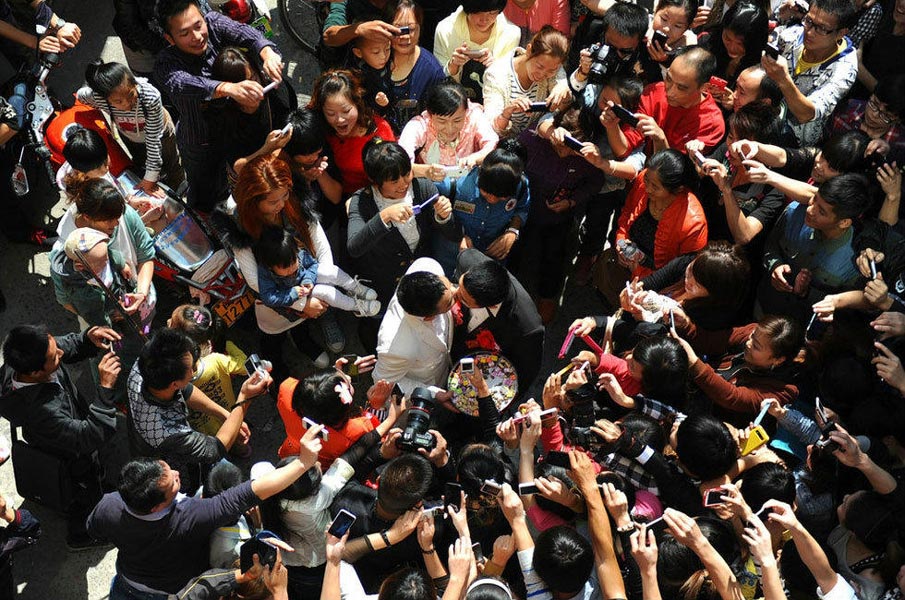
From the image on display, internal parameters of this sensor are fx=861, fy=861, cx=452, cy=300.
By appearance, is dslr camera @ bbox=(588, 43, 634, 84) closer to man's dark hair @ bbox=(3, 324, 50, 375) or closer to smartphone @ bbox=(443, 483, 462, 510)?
smartphone @ bbox=(443, 483, 462, 510)

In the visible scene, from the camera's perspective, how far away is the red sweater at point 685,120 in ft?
16.5

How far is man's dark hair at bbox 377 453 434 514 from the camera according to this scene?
3.79 m

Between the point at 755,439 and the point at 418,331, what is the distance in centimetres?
171

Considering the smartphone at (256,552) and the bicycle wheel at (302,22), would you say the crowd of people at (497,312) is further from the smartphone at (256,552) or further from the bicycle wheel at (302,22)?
the bicycle wheel at (302,22)

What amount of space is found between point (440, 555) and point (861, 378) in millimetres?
2194

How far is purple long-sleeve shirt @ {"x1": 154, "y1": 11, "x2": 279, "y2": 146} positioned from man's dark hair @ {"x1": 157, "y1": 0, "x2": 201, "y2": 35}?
0.52ft

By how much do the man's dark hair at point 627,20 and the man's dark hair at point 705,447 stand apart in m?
2.44

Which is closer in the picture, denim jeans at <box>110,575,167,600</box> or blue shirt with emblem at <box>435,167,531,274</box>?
denim jeans at <box>110,575,167,600</box>

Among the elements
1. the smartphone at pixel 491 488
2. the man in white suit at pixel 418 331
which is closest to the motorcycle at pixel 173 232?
the man in white suit at pixel 418 331

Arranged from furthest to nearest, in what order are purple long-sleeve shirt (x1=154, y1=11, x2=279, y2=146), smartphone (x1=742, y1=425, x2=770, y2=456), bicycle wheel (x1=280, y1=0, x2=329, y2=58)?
bicycle wheel (x1=280, y1=0, x2=329, y2=58)
purple long-sleeve shirt (x1=154, y1=11, x2=279, y2=146)
smartphone (x1=742, y1=425, x2=770, y2=456)

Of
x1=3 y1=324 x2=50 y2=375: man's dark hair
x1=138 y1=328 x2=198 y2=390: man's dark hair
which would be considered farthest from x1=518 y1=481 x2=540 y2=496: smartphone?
x1=3 y1=324 x2=50 y2=375: man's dark hair

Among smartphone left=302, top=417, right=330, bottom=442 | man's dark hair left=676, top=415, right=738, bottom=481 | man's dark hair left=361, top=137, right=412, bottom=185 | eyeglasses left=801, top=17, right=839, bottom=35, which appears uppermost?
eyeglasses left=801, top=17, right=839, bottom=35

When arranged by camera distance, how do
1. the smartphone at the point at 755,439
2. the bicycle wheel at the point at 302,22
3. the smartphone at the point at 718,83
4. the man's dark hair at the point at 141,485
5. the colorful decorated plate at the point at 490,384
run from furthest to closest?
1. the bicycle wheel at the point at 302,22
2. the smartphone at the point at 718,83
3. the colorful decorated plate at the point at 490,384
4. the smartphone at the point at 755,439
5. the man's dark hair at the point at 141,485

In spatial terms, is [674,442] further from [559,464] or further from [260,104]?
[260,104]
